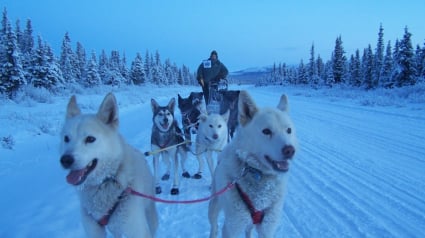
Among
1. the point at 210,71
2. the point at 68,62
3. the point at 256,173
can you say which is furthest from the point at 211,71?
the point at 68,62

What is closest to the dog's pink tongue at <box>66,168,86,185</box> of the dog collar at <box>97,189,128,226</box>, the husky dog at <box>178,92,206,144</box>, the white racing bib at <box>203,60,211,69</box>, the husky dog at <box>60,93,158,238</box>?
the husky dog at <box>60,93,158,238</box>

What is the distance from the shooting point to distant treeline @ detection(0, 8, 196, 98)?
1925cm

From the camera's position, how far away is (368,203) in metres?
3.86

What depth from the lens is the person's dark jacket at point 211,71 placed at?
29.8 ft

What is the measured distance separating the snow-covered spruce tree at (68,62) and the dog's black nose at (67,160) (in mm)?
41081

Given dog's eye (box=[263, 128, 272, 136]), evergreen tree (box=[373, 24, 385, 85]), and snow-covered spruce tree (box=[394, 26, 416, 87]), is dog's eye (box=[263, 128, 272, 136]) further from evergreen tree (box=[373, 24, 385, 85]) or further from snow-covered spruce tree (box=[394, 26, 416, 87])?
evergreen tree (box=[373, 24, 385, 85])

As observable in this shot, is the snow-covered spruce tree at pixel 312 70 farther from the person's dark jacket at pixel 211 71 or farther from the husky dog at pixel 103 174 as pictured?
the husky dog at pixel 103 174

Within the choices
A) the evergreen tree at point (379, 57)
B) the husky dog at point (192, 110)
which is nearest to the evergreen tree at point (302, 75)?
the evergreen tree at point (379, 57)

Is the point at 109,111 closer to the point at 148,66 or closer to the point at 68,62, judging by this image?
the point at 68,62

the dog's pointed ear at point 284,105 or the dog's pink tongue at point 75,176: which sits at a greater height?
the dog's pointed ear at point 284,105

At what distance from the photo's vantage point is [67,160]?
2225 mm

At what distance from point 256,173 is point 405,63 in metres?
34.3

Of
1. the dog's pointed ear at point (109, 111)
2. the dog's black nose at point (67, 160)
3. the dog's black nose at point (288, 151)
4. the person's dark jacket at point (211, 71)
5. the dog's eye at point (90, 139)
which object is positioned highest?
the person's dark jacket at point (211, 71)

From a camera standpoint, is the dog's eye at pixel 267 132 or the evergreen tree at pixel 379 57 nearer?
the dog's eye at pixel 267 132
